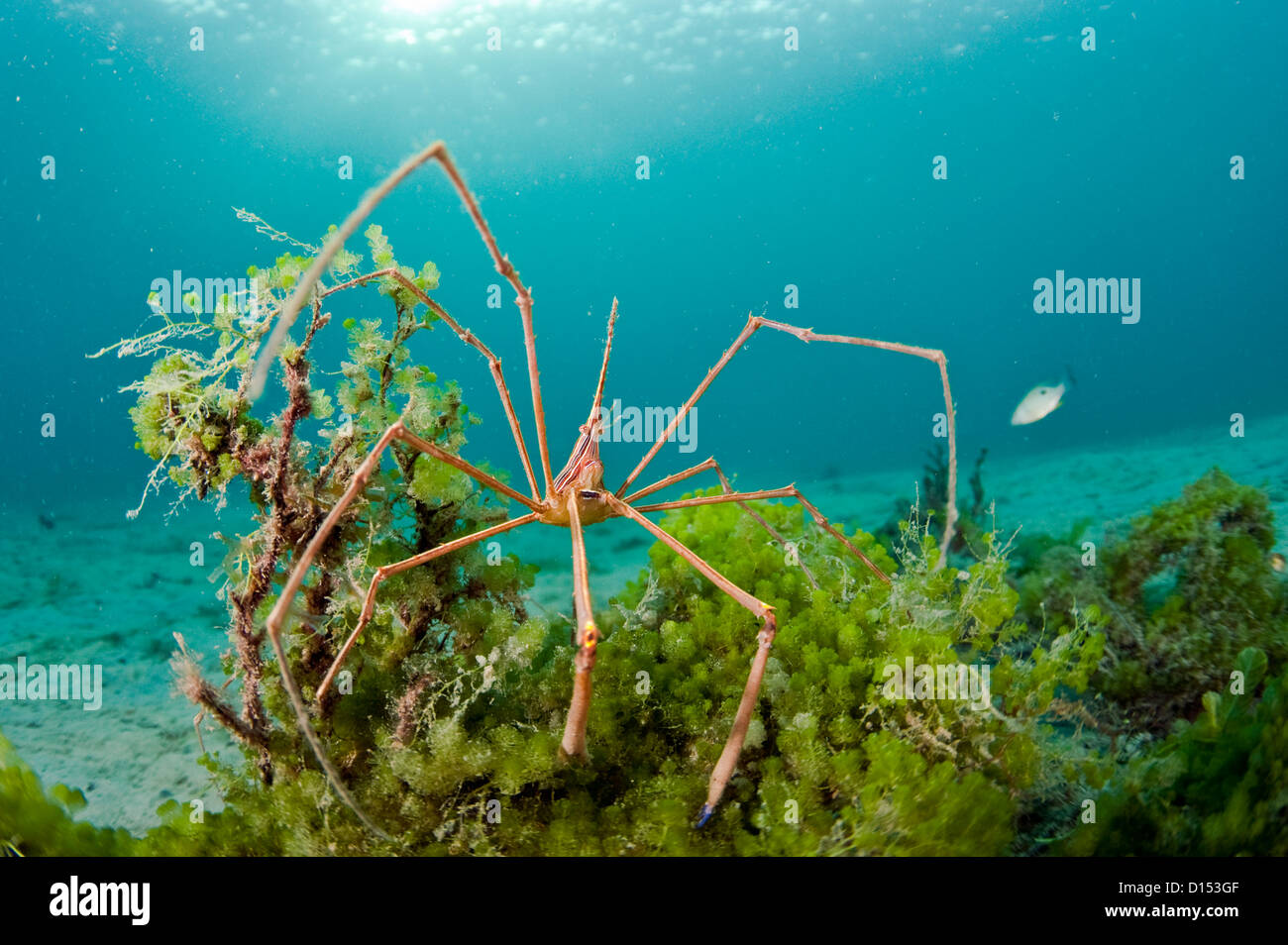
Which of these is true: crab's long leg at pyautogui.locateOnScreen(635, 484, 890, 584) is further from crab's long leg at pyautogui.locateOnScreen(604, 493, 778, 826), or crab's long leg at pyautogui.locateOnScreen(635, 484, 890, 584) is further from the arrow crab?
crab's long leg at pyautogui.locateOnScreen(604, 493, 778, 826)

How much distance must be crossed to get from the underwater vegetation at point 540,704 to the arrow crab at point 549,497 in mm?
202

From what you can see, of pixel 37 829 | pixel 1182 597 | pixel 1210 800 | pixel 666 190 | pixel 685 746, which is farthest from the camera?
pixel 666 190

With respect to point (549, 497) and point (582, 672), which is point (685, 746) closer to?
point (582, 672)

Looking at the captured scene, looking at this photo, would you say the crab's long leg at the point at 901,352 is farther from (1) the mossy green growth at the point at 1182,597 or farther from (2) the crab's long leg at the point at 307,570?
(1) the mossy green growth at the point at 1182,597

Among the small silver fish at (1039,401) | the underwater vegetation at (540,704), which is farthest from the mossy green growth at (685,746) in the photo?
the small silver fish at (1039,401)

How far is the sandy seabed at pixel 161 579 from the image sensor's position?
200 inches

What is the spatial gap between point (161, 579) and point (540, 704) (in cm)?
1193

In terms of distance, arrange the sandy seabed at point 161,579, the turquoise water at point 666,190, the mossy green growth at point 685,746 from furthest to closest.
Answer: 1. the turquoise water at point 666,190
2. the sandy seabed at point 161,579
3. the mossy green growth at point 685,746

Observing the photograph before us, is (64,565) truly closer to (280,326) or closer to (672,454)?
(280,326)

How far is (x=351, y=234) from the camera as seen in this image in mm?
1309

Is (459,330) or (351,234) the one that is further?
(459,330)

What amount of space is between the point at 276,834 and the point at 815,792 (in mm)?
2124

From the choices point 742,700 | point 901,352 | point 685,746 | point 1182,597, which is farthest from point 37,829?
point 1182,597
